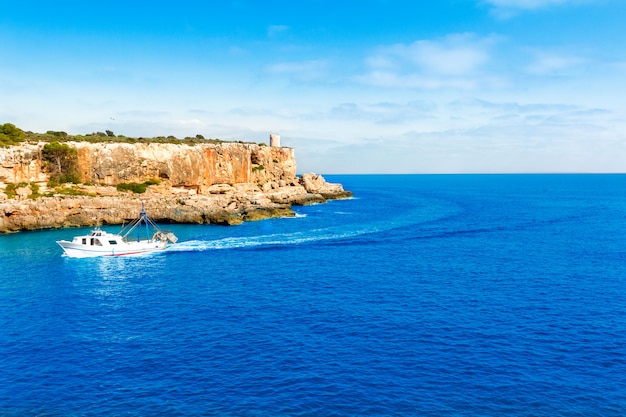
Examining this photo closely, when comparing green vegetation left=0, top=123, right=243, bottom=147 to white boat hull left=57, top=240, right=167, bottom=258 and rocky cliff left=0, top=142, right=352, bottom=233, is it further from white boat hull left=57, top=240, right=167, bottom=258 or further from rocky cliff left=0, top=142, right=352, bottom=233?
white boat hull left=57, top=240, right=167, bottom=258

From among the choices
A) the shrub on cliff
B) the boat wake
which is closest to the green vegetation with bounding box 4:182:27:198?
the shrub on cliff

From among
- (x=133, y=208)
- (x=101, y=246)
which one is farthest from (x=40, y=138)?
(x=101, y=246)

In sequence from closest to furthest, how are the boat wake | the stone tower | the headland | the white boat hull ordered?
1. the white boat hull
2. the boat wake
3. the headland
4. the stone tower

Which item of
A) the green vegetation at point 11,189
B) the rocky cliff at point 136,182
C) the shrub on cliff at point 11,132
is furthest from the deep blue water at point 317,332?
the shrub on cliff at point 11,132

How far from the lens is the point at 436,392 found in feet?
91.7

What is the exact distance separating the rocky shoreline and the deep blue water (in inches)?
763

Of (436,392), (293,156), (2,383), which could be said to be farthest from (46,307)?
(293,156)

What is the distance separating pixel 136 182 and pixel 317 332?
83044 millimetres

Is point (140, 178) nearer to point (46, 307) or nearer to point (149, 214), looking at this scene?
point (149, 214)

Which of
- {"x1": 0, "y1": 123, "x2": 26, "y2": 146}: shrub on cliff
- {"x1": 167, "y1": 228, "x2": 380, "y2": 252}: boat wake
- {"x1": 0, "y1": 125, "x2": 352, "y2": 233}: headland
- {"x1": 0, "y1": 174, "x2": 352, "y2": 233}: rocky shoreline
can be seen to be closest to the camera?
{"x1": 167, "y1": 228, "x2": 380, "y2": 252}: boat wake

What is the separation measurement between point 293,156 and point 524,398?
135m

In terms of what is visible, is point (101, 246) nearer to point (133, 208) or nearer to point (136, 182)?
point (133, 208)

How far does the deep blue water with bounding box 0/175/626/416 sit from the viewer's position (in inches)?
1076

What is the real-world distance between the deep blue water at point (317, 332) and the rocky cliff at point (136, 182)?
21.0 m
